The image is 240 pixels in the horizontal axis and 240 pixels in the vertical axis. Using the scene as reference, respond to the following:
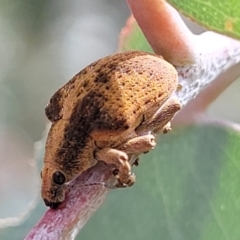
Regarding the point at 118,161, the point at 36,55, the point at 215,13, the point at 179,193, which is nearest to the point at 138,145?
the point at 118,161

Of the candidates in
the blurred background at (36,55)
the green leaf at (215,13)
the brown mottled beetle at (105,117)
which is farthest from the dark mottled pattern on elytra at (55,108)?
the blurred background at (36,55)

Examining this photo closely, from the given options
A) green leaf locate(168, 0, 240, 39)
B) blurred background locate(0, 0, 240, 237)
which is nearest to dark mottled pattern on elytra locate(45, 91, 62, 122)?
green leaf locate(168, 0, 240, 39)

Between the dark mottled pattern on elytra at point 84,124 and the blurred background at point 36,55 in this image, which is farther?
the blurred background at point 36,55

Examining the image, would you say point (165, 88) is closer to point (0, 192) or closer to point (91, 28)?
point (0, 192)

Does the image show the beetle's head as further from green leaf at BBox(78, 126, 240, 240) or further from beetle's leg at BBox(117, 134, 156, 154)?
green leaf at BBox(78, 126, 240, 240)


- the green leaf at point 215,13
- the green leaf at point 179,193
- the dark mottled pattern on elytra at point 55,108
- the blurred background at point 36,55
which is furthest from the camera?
the blurred background at point 36,55

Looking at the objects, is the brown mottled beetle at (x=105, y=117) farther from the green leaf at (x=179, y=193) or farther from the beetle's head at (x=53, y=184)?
the green leaf at (x=179, y=193)

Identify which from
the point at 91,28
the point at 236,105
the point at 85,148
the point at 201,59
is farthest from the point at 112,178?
the point at 91,28
